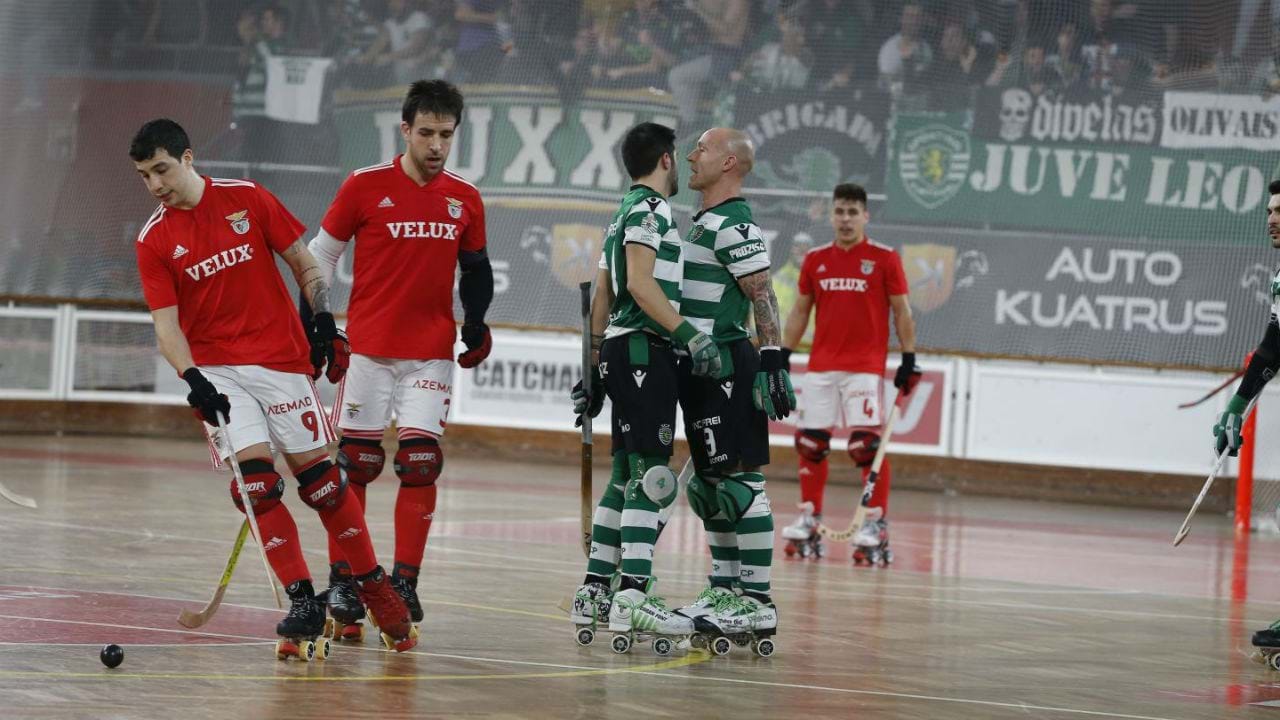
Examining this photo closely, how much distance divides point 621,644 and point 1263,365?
290 cm

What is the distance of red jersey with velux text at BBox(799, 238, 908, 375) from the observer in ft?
33.8

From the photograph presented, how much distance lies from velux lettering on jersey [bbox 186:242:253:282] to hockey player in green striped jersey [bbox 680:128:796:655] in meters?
1.65

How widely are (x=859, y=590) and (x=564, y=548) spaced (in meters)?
1.98

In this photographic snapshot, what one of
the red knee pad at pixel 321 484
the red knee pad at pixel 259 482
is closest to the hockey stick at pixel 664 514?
the red knee pad at pixel 321 484

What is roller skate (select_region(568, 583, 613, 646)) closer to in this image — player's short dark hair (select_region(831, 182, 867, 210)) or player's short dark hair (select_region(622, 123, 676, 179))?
player's short dark hair (select_region(622, 123, 676, 179))

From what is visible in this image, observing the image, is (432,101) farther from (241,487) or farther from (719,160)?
(241,487)

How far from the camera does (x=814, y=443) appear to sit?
10250 millimetres

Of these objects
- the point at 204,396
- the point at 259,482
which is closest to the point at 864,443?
the point at 259,482

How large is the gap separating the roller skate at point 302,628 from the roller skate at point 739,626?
138 centimetres

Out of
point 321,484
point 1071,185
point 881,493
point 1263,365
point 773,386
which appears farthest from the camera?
point 1071,185

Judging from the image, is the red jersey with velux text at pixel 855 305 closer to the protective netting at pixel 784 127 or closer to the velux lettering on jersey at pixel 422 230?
the velux lettering on jersey at pixel 422 230

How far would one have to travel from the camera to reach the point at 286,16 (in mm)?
18547

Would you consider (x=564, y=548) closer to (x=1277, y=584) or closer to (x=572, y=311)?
(x=1277, y=584)

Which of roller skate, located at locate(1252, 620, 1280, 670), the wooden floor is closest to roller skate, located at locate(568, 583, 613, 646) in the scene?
the wooden floor
